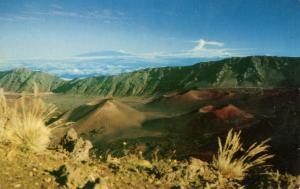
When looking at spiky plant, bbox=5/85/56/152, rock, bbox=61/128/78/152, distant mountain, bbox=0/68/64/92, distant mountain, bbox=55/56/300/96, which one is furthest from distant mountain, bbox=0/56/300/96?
spiky plant, bbox=5/85/56/152

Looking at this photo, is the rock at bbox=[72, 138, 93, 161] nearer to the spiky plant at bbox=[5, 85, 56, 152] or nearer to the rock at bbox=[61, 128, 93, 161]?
the rock at bbox=[61, 128, 93, 161]

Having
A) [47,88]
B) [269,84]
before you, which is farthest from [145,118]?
[47,88]

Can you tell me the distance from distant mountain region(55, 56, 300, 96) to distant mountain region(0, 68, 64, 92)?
17.2m

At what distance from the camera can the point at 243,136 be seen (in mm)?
20172

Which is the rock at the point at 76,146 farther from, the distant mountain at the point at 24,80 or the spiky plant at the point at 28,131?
the distant mountain at the point at 24,80

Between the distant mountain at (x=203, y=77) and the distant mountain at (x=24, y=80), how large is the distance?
17.2m

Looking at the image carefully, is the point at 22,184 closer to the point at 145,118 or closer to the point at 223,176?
the point at 223,176

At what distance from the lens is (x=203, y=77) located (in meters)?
90.1

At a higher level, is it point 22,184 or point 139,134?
point 22,184

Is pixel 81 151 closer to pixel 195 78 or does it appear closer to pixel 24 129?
pixel 24 129

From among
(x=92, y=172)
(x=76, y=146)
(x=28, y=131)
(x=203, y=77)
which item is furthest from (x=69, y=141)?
(x=203, y=77)

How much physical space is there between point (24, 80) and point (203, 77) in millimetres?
75165

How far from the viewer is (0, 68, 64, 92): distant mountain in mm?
129863

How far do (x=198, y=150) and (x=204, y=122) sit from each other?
539 inches
